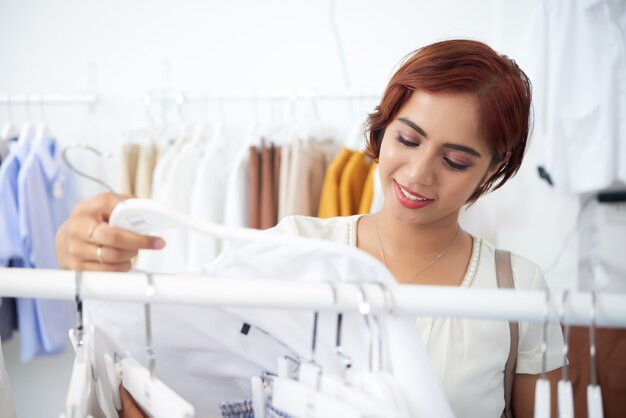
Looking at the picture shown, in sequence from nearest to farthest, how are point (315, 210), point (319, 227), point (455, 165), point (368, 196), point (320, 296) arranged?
1. point (320, 296)
2. point (455, 165)
3. point (319, 227)
4. point (368, 196)
5. point (315, 210)

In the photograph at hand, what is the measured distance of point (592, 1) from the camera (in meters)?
1.62

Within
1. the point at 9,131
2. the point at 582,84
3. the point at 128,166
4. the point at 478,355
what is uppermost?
the point at 582,84

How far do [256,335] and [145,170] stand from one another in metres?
1.13

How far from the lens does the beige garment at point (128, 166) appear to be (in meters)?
1.68

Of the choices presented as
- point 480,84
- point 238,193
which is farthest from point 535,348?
point 238,193

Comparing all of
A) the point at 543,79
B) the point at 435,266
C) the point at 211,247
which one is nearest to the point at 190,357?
the point at 435,266

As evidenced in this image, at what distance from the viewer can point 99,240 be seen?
0.51 meters

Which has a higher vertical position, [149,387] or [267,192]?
[267,192]

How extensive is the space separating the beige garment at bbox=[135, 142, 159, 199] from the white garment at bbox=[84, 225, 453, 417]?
3.55ft

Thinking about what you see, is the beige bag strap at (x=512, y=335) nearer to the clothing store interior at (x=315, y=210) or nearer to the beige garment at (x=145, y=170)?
the clothing store interior at (x=315, y=210)

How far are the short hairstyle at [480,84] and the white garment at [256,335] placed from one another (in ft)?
1.18

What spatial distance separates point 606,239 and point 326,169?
1.01 m

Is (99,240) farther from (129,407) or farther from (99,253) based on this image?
(129,407)

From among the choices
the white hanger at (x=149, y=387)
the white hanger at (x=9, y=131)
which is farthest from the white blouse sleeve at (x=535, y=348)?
the white hanger at (x=9, y=131)
